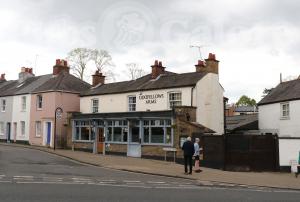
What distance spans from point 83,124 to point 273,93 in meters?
17.1

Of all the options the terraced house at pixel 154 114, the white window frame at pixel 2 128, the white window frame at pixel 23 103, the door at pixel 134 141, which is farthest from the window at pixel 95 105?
the white window frame at pixel 2 128

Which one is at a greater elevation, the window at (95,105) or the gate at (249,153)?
the window at (95,105)

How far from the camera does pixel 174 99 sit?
33.1 metres

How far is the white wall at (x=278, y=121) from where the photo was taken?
32938 millimetres

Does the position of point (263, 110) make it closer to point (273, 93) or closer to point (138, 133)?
point (273, 93)

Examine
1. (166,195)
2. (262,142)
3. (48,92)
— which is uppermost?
(48,92)

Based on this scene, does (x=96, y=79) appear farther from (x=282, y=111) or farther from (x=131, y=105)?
(x=282, y=111)

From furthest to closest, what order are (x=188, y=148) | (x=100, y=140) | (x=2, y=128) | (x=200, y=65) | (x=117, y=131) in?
(x=2, y=128) → (x=100, y=140) → (x=200, y=65) → (x=117, y=131) → (x=188, y=148)

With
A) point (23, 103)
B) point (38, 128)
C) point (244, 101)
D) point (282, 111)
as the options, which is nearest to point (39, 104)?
point (38, 128)

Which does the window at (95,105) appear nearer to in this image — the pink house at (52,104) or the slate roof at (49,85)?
the pink house at (52,104)

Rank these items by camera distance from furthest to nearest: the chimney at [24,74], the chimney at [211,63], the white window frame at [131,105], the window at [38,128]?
the chimney at [24,74] < the window at [38,128] < the white window frame at [131,105] < the chimney at [211,63]

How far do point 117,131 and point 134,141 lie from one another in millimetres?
2405

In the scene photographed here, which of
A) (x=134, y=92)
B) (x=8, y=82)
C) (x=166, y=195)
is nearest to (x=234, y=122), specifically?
(x=134, y=92)

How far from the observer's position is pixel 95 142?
37.4 meters
